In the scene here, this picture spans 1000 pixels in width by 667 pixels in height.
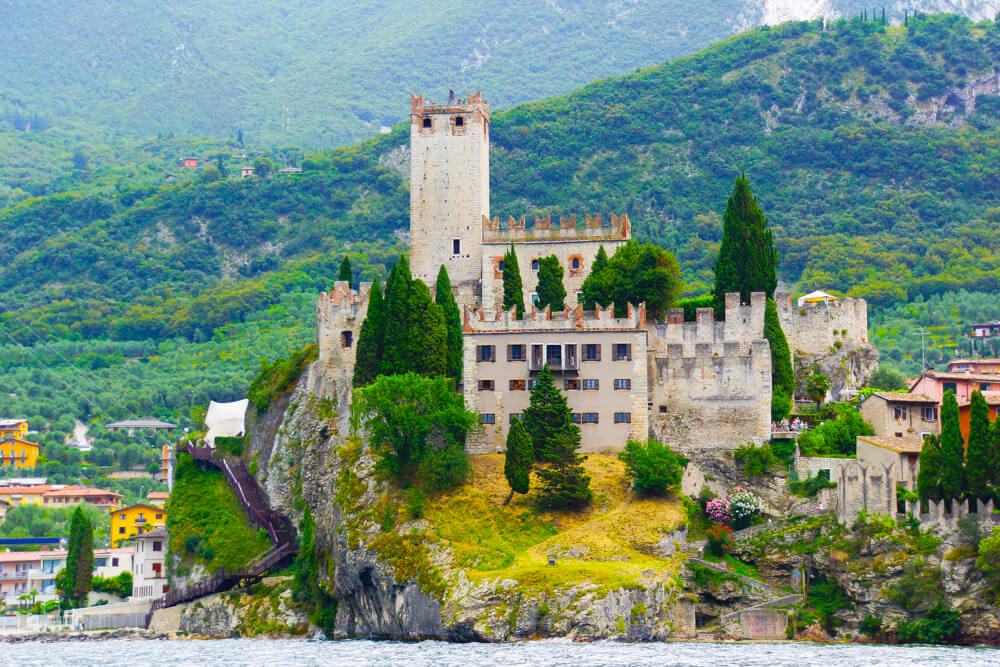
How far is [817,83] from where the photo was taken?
19400 cm

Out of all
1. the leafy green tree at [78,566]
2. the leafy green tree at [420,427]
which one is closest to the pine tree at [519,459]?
the leafy green tree at [420,427]

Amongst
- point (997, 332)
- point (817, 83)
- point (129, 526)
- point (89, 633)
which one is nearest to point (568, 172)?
point (817, 83)

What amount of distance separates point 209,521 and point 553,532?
2525cm

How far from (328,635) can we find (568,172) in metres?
107

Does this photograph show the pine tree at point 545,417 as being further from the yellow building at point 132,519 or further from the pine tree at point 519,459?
the yellow building at point 132,519

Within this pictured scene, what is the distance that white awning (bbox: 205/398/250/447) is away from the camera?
346 ft

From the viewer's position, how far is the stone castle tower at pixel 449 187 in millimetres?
100625

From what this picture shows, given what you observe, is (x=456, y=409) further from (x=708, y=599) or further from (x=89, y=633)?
(x=89, y=633)

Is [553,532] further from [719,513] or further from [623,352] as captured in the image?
[623,352]

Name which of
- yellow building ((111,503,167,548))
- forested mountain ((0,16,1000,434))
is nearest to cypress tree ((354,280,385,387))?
yellow building ((111,503,167,548))

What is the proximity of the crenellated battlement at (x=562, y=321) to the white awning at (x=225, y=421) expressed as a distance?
2515 cm

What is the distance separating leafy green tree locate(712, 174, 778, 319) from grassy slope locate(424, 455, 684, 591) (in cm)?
1418

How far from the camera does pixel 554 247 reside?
98625mm

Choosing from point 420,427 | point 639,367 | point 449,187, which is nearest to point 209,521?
point 420,427
